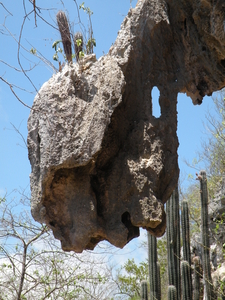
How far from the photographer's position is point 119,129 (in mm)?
4309

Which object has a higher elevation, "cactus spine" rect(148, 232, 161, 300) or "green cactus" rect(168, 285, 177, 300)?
"cactus spine" rect(148, 232, 161, 300)

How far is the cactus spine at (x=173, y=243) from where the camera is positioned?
845 centimetres

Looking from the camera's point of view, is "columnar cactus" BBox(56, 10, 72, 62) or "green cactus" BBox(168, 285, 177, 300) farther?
"green cactus" BBox(168, 285, 177, 300)

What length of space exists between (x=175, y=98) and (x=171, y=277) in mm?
4910

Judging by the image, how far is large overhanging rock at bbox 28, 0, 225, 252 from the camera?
12.9ft

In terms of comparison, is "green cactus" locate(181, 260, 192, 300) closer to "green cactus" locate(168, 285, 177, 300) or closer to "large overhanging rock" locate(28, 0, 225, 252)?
"green cactus" locate(168, 285, 177, 300)

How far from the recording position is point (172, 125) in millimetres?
4383

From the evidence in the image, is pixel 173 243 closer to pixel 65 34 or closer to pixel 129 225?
pixel 129 225

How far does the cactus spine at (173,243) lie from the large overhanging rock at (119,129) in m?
4.37

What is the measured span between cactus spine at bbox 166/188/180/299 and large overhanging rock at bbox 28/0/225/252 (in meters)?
4.37

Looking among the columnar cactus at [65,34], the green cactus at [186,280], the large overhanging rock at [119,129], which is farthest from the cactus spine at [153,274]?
the columnar cactus at [65,34]

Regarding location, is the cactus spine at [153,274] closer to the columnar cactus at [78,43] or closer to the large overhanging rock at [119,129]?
the large overhanging rock at [119,129]

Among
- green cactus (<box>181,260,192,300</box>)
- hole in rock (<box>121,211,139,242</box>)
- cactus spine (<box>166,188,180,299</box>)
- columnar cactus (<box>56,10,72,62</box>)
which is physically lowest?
hole in rock (<box>121,211,139,242</box>)

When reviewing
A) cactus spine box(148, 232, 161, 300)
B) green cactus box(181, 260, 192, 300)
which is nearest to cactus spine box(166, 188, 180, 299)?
green cactus box(181, 260, 192, 300)
